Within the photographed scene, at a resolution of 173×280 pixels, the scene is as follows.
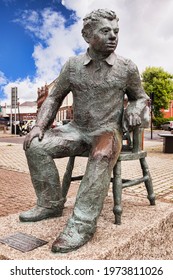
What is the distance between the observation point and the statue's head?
8.86 ft

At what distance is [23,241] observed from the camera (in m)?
2.46

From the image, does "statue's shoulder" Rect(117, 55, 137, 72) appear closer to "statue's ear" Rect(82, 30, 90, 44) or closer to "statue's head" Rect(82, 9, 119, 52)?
"statue's head" Rect(82, 9, 119, 52)

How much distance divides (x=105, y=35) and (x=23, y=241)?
5.62ft

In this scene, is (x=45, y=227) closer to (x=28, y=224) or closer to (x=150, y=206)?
(x=28, y=224)

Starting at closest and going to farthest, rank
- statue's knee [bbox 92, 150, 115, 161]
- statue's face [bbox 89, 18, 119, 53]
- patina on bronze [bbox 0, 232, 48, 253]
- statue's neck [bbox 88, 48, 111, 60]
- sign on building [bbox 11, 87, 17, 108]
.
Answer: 1. patina on bronze [bbox 0, 232, 48, 253]
2. statue's knee [bbox 92, 150, 115, 161]
3. statue's face [bbox 89, 18, 119, 53]
4. statue's neck [bbox 88, 48, 111, 60]
5. sign on building [bbox 11, 87, 17, 108]

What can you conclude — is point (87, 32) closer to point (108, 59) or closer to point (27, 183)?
point (108, 59)

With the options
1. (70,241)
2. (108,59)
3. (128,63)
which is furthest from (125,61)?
(70,241)

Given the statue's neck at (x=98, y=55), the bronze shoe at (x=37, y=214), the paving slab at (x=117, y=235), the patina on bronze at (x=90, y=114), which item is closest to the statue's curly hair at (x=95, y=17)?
the patina on bronze at (x=90, y=114)

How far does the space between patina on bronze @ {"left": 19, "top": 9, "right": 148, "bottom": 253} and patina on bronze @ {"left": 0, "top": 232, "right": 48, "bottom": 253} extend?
0.28 m

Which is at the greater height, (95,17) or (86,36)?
(95,17)

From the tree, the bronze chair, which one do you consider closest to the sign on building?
the tree

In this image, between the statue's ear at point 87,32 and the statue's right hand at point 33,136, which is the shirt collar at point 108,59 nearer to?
the statue's ear at point 87,32

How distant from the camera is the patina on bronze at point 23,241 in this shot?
237 cm

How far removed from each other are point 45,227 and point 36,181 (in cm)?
38
